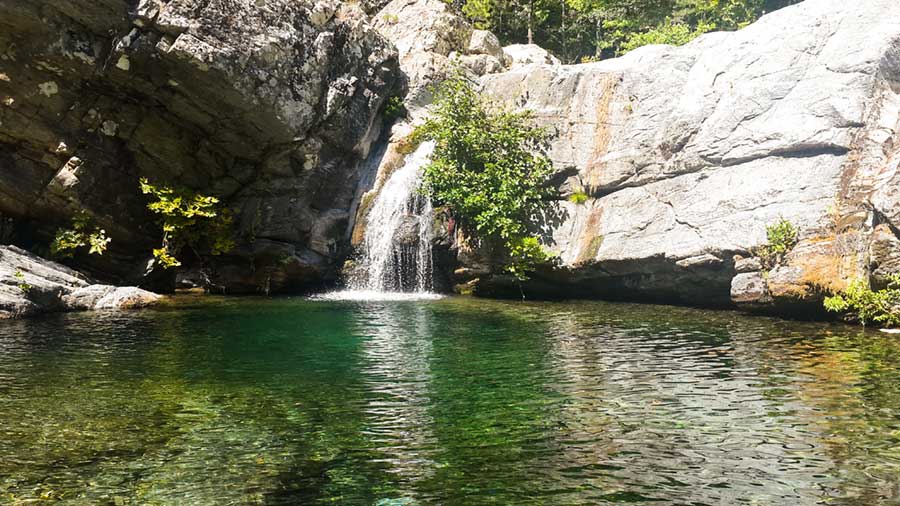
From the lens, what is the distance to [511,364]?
11.5 m

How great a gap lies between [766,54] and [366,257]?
1708cm

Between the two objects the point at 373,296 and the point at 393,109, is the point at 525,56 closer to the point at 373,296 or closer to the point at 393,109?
the point at 393,109

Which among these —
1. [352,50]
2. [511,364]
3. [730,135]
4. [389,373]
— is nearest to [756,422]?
[511,364]

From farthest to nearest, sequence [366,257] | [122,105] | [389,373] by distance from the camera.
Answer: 1. [366,257]
2. [122,105]
3. [389,373]

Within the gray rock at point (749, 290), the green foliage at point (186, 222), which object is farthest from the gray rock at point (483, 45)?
the gray rock at point (749, 290)

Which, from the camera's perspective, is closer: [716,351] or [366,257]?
[716,351]

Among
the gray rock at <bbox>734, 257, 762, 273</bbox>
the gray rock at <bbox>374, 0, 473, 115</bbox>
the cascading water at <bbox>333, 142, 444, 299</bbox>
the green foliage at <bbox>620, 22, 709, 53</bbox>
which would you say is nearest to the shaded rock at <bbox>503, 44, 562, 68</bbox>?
the gray rock at <bbox>374, 0, 473, 115</bbox>

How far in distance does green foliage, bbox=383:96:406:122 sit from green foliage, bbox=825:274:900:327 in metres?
19.4

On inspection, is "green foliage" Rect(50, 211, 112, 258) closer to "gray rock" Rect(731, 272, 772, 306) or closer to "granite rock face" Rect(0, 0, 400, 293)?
"granite rock face" Rect(0, 0, 400, 293)

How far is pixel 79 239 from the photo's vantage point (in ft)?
72.6

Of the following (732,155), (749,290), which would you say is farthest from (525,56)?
(749,290)

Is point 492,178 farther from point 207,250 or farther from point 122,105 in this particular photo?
point 122,105

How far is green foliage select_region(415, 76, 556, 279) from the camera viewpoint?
2288 cm

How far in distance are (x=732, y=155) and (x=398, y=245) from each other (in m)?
13.2
